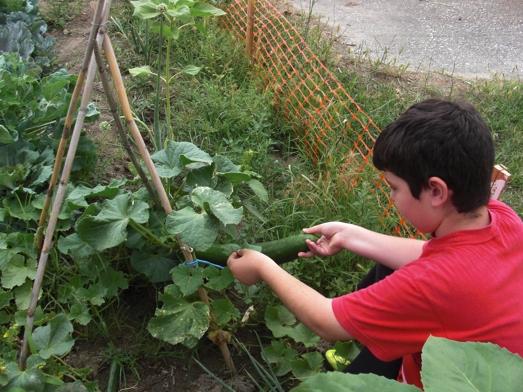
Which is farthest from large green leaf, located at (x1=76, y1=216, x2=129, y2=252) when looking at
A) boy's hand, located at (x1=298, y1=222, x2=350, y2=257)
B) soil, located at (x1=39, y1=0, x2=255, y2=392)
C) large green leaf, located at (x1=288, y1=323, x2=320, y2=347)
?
large green leaf, located at (x1=288, y1=323, x2=320, y2=347)

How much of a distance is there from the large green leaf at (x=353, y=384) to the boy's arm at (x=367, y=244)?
4.11 feet

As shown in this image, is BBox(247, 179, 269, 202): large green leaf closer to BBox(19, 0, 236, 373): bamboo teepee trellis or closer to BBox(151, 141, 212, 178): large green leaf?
BBox(151, 141, 212, 178): large green leaf

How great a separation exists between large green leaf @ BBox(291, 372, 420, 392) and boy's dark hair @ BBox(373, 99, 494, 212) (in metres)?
0.91

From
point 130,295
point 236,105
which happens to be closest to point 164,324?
point 130,295

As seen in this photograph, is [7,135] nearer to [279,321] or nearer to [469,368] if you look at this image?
[279,321]

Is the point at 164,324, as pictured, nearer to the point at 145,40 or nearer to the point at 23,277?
the point at 23,277

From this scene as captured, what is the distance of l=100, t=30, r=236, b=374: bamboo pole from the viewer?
5.68 feet

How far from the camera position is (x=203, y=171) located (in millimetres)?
2217

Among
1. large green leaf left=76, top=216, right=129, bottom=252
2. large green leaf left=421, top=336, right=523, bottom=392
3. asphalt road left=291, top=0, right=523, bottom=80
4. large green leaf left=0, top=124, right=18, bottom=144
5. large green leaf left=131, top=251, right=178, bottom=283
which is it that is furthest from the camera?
asphalt road left=291, top=0, right=523, bottom=80

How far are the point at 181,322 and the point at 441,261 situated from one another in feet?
3.09

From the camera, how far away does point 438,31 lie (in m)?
4.95

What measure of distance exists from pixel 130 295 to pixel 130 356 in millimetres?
293

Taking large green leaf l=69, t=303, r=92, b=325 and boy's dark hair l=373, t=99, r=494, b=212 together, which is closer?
boy's dark hair l=373, t=99, r=494, b=212

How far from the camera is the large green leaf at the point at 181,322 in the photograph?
207 centimetres
